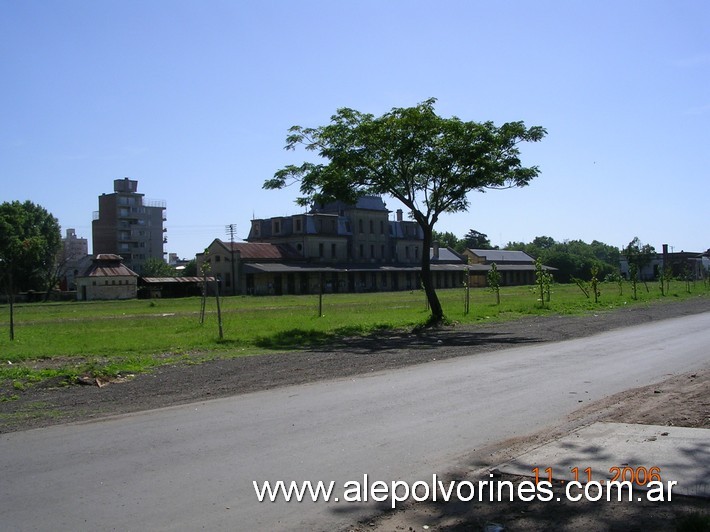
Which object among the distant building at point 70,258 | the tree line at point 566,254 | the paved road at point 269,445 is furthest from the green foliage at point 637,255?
the distant building at point 70,258

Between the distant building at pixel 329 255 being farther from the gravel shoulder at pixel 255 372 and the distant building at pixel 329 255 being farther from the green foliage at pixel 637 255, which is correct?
the gravel shoulder at pixel 255 372

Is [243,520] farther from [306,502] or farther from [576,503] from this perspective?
[576,503]

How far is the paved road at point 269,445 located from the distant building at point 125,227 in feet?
397

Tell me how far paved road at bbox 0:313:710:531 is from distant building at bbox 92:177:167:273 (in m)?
121

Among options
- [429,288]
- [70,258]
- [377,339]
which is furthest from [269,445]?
[70,258]

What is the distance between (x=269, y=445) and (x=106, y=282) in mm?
82308

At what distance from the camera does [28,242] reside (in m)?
82.2

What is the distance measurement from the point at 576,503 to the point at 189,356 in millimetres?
14334

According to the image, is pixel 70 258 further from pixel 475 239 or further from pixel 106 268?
pixel 475 239

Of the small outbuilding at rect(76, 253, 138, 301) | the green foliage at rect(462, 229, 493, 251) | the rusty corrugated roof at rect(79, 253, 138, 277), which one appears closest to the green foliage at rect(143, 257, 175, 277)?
the rusty corrugated roof at rect(79, 253, 138, 277)

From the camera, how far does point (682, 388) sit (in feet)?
38.4

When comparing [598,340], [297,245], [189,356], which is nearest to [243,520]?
[189,356]

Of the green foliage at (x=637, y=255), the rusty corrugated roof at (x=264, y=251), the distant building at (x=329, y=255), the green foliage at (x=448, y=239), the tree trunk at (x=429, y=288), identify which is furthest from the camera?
the green foliage at (x=448, y=239)

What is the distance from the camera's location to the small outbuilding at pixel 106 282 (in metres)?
84.9
